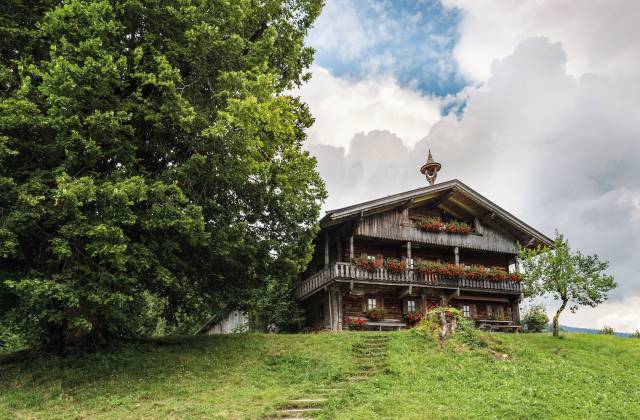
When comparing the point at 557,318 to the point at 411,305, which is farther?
the point at 411,305

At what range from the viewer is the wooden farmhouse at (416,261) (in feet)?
89.9

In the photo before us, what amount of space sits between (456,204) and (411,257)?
4.30 metres

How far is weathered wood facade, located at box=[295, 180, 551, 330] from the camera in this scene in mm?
27453

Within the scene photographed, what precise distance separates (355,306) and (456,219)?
8.56 metres

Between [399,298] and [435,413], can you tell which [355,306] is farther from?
[435,413]

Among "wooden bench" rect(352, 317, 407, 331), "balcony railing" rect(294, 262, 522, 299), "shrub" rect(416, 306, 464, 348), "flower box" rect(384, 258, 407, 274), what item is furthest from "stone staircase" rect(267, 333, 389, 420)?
"flower box" rect(384, 258, 407, 274)

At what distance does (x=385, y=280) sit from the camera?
1080 inches

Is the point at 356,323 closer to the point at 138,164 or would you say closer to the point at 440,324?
the point at 440,324

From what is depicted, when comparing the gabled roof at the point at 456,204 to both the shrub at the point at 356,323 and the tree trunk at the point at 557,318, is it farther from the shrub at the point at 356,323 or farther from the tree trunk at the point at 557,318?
the tree trunk at the point at 557,318

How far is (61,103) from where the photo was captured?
13547mm

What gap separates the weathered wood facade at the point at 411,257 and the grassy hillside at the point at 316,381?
22.1 feet

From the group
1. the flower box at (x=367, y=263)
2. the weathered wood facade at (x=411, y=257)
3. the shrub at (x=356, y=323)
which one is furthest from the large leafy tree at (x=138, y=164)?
the weathered wood facade at (x=411, y=257)

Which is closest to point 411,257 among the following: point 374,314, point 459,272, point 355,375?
point 459,272

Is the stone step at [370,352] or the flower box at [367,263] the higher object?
the flower box at [367,263]
